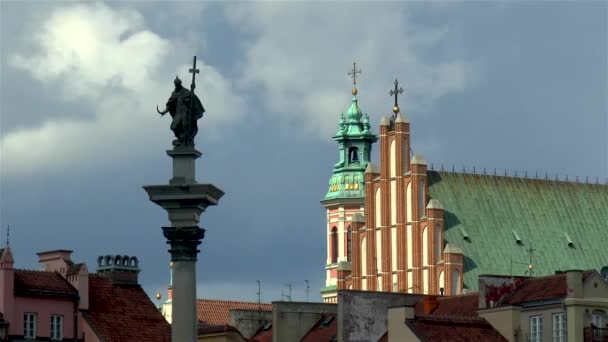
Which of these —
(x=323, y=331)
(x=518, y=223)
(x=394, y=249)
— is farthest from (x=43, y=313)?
(x=518, y=223)

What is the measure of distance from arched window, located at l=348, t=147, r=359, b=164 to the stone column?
120 m

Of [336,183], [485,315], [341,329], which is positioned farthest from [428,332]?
[336,183]

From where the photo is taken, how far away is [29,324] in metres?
98.3

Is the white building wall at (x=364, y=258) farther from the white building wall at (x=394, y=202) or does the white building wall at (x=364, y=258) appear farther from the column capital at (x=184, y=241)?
the column capital at (x=184, y=241)

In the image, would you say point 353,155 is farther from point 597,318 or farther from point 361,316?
point 597,318

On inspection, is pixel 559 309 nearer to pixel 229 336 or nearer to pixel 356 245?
pixel 229 336

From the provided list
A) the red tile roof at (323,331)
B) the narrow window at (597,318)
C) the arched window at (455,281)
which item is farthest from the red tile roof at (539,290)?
the arched window at (455,281)

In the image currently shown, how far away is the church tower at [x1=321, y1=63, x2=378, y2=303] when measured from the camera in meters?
182

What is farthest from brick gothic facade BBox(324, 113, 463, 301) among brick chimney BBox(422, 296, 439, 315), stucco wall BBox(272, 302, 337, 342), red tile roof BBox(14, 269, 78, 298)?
red tile roof BBox(14, 269, 78, 298)

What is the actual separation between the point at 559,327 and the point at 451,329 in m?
4.08

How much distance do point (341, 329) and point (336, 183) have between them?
3258 inches

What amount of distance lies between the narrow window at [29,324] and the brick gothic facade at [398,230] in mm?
51329

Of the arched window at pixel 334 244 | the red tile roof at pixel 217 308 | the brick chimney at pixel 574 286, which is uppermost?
the arched window at pixel 334 244

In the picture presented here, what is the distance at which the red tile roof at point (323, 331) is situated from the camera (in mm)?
108056
